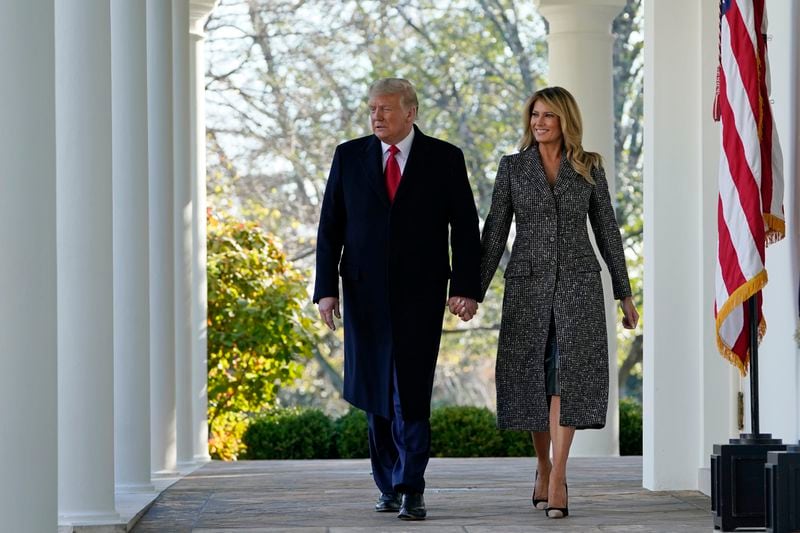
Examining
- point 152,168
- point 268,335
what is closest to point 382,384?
point 152,168

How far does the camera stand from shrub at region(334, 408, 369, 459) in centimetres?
1689

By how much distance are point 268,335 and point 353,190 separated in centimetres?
923

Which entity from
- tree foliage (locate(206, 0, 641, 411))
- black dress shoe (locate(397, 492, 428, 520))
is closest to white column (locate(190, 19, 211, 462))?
black dress shoe (locate(397, 492, 428, 520))

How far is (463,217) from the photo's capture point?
354 inches

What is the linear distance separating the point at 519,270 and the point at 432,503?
1806 mm

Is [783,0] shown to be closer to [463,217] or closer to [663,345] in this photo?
[463,217]

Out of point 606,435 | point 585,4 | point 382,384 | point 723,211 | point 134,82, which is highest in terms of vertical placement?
point 585,4

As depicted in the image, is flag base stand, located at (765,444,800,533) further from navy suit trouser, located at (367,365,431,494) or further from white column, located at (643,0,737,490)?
white column, located at (643,0,737,490)

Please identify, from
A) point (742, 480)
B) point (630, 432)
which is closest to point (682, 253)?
point (742, 480)

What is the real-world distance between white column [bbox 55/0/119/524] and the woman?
237 centimetres

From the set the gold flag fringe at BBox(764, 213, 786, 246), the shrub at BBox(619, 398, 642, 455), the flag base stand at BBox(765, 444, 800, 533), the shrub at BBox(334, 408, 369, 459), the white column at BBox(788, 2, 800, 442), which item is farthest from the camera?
the shrub at BBox(619, 398, 642, 455)

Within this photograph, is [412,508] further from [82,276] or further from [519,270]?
[82,276]

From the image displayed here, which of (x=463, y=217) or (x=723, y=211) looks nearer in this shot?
(x=723, y=211)

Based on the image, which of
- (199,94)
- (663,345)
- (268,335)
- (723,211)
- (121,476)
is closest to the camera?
(723,211)
